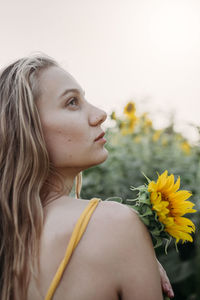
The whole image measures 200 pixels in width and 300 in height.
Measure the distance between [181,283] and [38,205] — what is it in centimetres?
182

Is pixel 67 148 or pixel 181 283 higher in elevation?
pixel 67 148

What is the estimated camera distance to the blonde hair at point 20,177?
1304 millimetres

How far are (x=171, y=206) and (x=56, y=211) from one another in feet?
1.37

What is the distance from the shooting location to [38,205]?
133 cm

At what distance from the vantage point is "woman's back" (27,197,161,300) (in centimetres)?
119

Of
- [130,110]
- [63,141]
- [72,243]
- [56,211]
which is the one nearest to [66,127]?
[63,141]

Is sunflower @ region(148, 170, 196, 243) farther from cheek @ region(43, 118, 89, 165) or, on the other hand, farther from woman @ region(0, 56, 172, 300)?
cheek @ region(43, 118, 89, 165)

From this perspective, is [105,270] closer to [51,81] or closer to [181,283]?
[51,81]

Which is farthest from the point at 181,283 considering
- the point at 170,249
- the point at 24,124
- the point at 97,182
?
the point at 24,124

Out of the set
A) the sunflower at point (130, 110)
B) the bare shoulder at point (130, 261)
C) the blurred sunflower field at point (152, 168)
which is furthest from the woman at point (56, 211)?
the sunflower at point (130, 110)

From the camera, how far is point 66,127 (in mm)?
1419

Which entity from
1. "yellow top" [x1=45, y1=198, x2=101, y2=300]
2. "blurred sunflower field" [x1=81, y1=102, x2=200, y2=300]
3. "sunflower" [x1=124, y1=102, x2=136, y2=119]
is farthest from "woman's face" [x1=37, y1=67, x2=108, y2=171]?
"sunflower" [x1=124, y1=102, x2=136, y2=119]

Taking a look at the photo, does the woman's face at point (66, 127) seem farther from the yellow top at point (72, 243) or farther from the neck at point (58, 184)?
the yellow top at point (72, 243)

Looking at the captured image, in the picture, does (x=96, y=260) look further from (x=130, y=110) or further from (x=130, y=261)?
(x=130, y=110)
